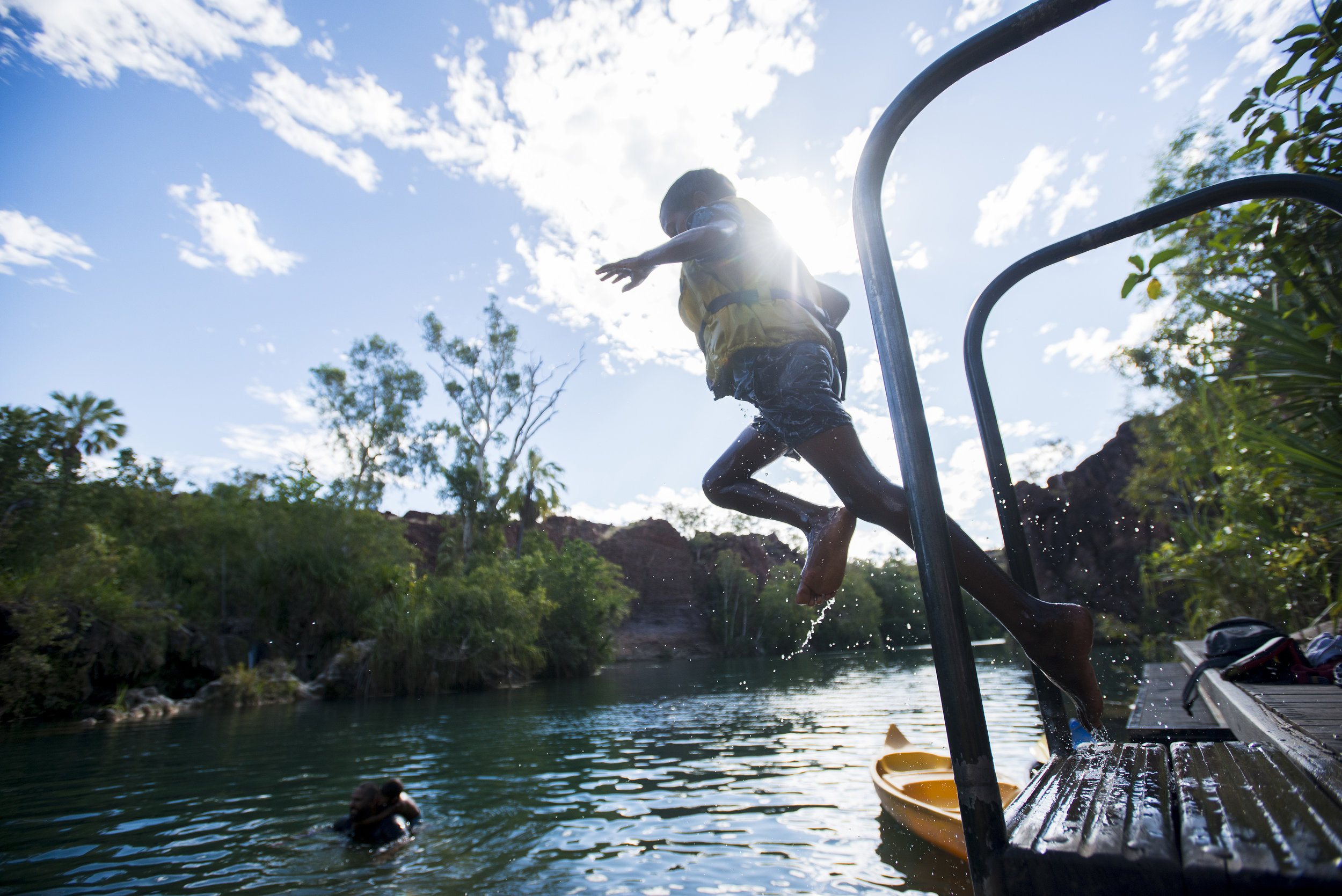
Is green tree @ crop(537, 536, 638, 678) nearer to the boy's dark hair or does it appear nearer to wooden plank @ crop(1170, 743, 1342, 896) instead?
the boy's dark hair

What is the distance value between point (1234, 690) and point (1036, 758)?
3.96 metres

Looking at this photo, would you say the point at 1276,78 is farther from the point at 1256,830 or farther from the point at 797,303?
the point at 1256,830

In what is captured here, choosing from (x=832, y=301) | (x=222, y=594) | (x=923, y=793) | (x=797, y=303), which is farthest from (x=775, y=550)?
(x=797, y=303)

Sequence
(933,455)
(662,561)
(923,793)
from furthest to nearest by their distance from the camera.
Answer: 1. (662,561)
2. (923,793)
3. (933,455)

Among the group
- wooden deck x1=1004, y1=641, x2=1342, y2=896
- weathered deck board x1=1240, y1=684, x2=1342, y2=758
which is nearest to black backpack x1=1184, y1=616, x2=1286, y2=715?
A: weathered deck board x1=1240, y1=684, x2=1342, y2=758

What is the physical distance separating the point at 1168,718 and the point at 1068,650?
12.9ft

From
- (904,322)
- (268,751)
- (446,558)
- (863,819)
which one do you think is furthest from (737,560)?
(904,322)

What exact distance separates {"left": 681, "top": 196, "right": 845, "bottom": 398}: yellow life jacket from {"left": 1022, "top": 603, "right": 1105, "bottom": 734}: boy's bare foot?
2.82 feet

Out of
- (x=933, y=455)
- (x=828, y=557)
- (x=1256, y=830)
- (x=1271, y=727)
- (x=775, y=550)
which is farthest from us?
(x=775, y=550)

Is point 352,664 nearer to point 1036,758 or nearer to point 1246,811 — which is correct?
point 1036,758

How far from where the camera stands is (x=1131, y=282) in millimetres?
1704

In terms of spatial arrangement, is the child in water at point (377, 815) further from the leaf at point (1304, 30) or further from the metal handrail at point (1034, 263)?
the leaf at point (1304, 30)

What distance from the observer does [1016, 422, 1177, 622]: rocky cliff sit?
44.0m

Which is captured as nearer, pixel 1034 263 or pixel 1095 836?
pixel 1095 836
